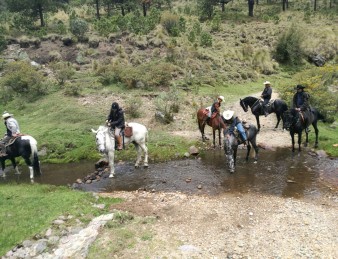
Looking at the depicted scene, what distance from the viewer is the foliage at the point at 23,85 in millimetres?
25625

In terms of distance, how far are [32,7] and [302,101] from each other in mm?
34198

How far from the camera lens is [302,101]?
15.8m

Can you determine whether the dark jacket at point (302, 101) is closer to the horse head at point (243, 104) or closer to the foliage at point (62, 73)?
the horse head at point (243, 104)

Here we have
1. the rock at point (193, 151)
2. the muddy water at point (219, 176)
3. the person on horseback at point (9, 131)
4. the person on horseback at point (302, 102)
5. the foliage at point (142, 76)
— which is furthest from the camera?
the foliage at point (142, 76)

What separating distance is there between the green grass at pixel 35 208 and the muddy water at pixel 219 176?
1.49 m

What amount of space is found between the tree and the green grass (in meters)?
31.4

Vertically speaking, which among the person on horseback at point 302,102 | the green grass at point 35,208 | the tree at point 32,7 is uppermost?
the tree at point 32,7

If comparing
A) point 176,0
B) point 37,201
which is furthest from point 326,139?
point 176,0

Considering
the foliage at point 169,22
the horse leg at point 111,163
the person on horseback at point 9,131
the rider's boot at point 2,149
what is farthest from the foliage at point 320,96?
the foliage at point 169,22

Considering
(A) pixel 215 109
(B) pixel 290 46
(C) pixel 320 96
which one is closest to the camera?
(A) pixel 215 109

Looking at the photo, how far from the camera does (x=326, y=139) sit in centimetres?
1666

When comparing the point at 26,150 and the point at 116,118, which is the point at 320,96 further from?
the point at 26,150

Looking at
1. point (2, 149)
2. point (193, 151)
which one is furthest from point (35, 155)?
point (193, 151)

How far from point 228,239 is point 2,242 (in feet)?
20.2
